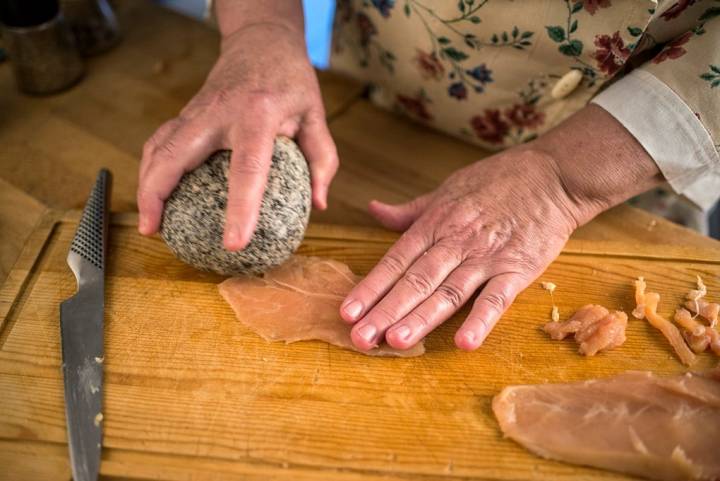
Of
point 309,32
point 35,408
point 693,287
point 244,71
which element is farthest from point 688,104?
point 309,32

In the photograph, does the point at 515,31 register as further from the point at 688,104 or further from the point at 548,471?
the point at 548,471

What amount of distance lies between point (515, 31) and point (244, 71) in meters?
0.96

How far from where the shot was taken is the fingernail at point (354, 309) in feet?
6.04

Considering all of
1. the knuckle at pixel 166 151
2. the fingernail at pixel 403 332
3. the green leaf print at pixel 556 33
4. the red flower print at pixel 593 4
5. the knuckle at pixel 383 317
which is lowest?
the knuckle at pixel 383 317

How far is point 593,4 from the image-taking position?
6.53 ft

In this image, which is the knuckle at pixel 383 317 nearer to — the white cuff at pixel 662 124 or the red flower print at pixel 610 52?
the white cuff at pixel 662 124

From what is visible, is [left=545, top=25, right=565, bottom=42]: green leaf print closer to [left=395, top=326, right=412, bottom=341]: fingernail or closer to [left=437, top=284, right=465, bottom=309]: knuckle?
[left=437, top=284, right=465, bottom=309]: knuckle

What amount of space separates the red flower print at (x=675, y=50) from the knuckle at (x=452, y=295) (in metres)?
1.02

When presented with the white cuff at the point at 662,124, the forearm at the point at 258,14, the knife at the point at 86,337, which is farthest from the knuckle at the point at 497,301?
the forearm at the point at 258,14


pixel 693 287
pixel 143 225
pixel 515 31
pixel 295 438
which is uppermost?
pixel 515 31

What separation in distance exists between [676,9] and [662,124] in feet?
1.27

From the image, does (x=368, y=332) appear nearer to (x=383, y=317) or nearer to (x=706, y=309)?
(x=383, y=317)

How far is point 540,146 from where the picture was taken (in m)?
2.15

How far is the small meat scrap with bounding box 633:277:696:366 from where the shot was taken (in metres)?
1.88
